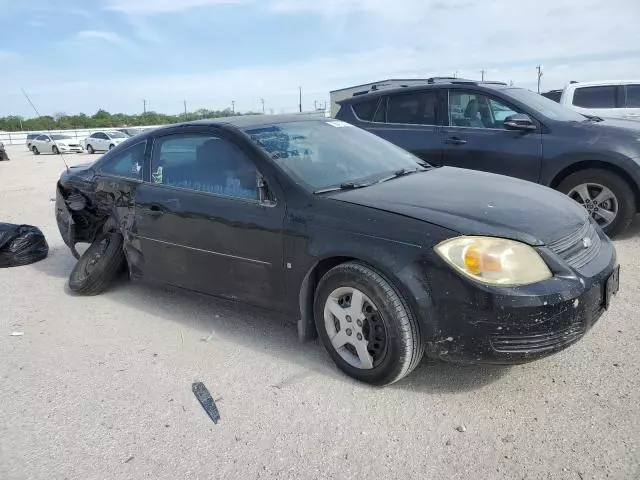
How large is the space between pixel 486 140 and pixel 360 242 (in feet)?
12.3

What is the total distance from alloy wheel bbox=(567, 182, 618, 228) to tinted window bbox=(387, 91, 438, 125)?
1880 millimetres

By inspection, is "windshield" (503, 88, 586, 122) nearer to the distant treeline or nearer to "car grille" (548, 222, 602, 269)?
"car grille" (548, 222, 602, 269)

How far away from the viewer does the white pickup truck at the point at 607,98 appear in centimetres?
967

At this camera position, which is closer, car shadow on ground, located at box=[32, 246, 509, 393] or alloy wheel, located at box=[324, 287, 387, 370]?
alloy wheel, located at box=[324, 287, 387, 370]

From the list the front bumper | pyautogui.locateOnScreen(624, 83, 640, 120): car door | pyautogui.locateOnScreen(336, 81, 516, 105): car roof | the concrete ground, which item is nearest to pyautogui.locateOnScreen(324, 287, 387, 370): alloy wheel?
the concrete ground

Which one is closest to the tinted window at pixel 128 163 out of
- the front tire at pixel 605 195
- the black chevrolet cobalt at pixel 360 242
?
the black chevrolet cobalt at pixel 360 242

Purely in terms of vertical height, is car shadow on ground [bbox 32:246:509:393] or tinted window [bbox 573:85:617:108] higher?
tinted window [bbox 573:85:617:108]

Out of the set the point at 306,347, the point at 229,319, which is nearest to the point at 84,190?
the point at 229,319

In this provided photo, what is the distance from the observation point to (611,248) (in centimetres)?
329

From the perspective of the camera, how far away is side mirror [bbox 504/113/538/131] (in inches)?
232

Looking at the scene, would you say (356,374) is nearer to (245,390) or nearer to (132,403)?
(245,390)

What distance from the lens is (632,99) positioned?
9.72 meters

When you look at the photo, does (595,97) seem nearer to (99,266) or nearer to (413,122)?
(413,122)

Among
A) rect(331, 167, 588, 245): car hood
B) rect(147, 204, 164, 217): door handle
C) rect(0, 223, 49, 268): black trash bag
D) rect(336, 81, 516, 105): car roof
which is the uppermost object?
rect(336, 81, 516, 105): car roof
